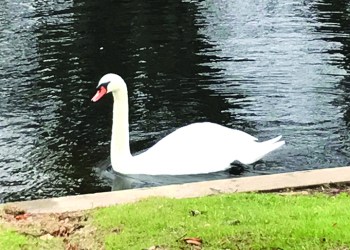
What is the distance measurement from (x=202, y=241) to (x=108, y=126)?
6.56 meters

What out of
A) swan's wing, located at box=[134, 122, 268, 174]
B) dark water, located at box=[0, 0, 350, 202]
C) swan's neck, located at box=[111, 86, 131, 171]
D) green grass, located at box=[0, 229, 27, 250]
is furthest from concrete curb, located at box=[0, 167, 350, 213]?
swan's neck, located at box=[111, 86, 131, 171]

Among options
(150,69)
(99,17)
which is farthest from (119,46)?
(99,17)

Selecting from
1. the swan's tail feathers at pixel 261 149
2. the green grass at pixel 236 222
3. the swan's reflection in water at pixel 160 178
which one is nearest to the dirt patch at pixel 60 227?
the green grass at pixel 236 222

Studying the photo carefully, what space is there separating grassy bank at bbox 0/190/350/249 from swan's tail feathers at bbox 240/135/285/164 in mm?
3076

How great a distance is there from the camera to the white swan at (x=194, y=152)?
377 inches

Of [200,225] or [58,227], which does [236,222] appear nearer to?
[200,225]

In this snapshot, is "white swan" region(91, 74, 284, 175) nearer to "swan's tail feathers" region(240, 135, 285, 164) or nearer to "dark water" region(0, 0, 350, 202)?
"swan's tail feathers" region(240, 135, 285, 164)

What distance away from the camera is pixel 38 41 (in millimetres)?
17328

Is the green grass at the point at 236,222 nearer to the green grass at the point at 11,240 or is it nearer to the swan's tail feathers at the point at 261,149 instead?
the green grass at the point at 11,240

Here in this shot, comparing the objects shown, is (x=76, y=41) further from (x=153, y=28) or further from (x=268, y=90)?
(x=268, y=90)

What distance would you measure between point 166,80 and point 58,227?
8040 mm

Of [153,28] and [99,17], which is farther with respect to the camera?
[99,17]

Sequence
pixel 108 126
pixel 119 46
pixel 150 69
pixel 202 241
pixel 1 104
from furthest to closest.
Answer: pixel 119 46 < pixel 150 69 < pixel 1 104 < pixel 108 126 < pixel 202 241

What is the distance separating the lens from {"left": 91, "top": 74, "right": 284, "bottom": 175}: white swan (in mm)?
9578
